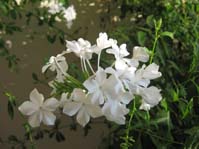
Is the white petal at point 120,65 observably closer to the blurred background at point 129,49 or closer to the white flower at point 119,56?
the white flower at point 119,56

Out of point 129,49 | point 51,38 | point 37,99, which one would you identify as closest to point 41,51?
point 51,38

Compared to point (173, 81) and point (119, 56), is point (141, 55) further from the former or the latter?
point (173, 81)

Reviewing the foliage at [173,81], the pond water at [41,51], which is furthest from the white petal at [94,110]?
the pond water at [41,51]

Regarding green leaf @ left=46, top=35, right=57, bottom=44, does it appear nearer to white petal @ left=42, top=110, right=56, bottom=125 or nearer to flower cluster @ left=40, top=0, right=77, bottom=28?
flower cluster @ left=40, top=0, right=77, bottom=28

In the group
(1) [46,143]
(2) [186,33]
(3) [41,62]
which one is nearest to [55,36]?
(3) [41,62]

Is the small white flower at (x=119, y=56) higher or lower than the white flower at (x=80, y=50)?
lower

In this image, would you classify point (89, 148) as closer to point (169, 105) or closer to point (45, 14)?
point (45, 14)
